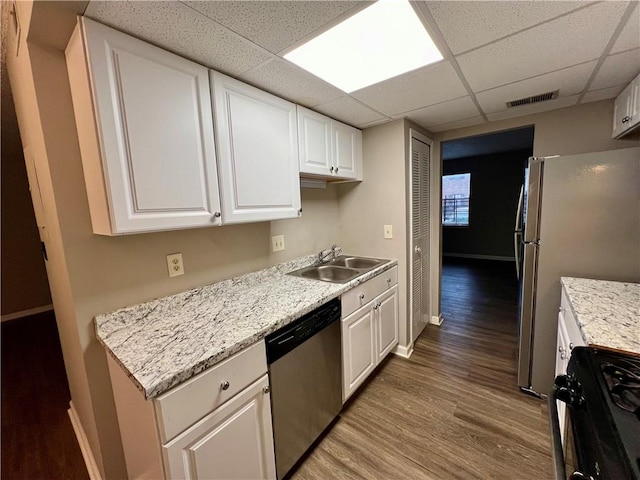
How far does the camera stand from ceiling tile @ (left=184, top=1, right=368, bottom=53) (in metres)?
0.96

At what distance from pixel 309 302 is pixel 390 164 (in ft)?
5.07

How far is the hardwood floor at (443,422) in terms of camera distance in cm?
148

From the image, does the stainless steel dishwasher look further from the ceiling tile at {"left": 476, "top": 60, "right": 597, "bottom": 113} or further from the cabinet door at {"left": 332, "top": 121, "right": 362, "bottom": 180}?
the ceiling tile at {"left": 476, "top": 60, "right": 597, "bottom": 113}

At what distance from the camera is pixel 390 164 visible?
2387 mm

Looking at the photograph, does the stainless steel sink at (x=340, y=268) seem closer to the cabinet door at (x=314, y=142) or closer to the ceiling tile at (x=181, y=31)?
the cabinet door at (x=314, y=142)

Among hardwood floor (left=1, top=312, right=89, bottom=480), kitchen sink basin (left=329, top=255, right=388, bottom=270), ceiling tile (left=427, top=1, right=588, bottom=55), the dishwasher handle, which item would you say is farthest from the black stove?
hardwood floor (left=1, top=312, right=89, bottom=480)

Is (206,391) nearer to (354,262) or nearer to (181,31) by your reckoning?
(181,31)

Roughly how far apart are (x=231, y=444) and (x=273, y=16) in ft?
5.51

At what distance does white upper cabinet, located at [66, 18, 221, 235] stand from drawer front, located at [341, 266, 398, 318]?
0.99 meters

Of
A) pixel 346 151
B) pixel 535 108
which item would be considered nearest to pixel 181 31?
pixel 346 151

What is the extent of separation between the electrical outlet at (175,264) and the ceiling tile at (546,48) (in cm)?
182

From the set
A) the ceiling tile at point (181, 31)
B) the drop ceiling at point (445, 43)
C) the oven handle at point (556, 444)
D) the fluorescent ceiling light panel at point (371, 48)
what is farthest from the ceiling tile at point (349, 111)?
the oven handle at point (556, 444)

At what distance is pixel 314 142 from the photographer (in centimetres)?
199

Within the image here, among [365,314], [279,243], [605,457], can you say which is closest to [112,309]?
[279,243]
